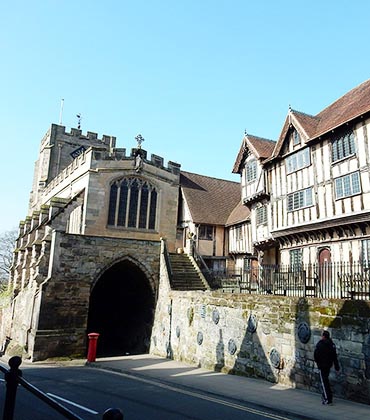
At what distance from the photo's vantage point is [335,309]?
8383 millimetres

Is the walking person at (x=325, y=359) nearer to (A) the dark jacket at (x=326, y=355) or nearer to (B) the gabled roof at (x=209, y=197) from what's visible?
(A) the dark jacket at (x=326, y=355)

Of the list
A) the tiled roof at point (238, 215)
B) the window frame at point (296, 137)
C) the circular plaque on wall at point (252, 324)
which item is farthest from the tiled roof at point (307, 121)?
the circular plaque on wall at point (252, 324)

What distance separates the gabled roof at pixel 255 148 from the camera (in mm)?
21828

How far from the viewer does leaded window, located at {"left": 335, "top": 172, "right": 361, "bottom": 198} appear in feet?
50.7

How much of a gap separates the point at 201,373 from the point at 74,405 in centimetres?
519

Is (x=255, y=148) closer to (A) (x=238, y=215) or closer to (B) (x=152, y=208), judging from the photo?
(A) (x=238, y=215)

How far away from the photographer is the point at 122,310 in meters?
23.8

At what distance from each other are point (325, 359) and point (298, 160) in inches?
510

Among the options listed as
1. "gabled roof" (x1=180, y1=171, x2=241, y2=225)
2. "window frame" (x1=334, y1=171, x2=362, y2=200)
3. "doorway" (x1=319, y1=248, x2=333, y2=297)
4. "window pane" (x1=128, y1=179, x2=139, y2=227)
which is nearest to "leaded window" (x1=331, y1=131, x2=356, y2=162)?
"window frame" (x1=334, y1=171, x2=362, y2=200)

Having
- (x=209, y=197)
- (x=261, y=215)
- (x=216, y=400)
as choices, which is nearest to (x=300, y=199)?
(x=261, y=215)

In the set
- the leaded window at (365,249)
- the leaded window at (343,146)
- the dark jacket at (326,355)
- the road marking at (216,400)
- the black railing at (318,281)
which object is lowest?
the road marking at (216,400)

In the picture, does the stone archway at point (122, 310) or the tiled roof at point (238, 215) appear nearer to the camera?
the stone archway at point (122, 310)

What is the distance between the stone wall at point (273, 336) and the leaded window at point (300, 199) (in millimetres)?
7462

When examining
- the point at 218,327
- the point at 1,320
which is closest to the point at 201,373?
the point at 218,327
